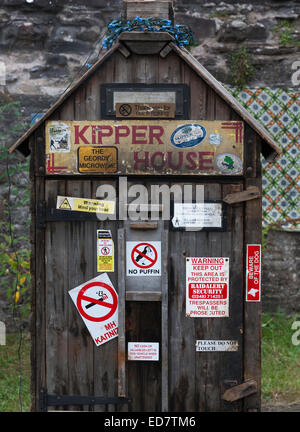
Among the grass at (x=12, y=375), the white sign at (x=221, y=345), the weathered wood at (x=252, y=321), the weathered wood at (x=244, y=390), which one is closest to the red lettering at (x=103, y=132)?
the weathered wood at (x=252, y=321)

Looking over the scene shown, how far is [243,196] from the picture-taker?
3.08 m

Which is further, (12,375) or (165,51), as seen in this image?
(12,375)

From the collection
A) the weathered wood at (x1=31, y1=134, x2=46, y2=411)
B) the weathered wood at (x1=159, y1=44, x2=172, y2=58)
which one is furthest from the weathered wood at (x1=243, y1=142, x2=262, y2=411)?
the weathered wood at (x1=31, y1=134, x2=46, y2=411)

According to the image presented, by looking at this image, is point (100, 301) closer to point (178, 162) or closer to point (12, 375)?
point (178, 162)

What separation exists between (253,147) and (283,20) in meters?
3.52

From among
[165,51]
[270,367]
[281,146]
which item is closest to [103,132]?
[165,51]

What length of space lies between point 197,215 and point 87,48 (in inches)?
137

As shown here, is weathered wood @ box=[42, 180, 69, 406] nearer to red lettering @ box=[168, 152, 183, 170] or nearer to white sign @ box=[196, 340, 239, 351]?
red lettering @ box=[168, 152, 183, 170]

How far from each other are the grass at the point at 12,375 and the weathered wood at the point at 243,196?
8.36ft

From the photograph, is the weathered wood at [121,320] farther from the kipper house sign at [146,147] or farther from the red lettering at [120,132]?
the red lettering at [120,132]

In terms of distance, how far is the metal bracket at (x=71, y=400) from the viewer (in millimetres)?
3139

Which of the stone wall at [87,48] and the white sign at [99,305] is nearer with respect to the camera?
the white sign at [99,305]

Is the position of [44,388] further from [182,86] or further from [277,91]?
[277,91]

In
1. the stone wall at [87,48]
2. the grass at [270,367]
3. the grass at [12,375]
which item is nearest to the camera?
the grass at [12,375]
